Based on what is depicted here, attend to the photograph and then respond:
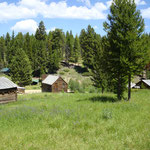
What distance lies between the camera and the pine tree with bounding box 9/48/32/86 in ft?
189

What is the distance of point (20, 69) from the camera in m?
57.4

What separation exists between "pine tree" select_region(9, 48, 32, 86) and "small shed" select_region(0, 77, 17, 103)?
30.8 meters

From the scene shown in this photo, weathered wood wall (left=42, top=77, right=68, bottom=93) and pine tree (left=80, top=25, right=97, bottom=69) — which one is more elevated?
pine tree (left=80, top=25, right=97, bottom=69)

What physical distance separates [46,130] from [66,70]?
7043 cm

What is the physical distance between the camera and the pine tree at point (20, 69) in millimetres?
57500

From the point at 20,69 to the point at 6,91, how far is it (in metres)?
32.1

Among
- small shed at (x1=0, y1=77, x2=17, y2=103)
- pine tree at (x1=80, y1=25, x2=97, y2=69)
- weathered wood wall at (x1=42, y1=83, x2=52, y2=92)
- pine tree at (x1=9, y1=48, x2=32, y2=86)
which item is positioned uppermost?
pine tree at (x1=80, y1=25, x2=97, y2=69)

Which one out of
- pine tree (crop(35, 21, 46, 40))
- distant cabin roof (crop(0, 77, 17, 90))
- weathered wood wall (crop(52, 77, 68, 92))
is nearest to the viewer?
distant cabin roof (crop(0, 77, 17, 90))

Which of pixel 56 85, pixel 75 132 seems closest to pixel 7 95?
pixel 75 132

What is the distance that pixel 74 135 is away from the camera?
7039mm

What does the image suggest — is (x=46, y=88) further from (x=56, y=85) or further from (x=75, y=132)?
(x=75, y=132)

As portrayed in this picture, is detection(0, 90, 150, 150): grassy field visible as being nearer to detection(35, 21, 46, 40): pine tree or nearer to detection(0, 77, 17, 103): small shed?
detection(0, 77, 17, 103): small shed

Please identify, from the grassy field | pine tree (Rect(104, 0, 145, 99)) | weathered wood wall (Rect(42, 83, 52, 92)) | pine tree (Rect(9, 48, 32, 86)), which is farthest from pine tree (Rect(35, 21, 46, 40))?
the grassy field

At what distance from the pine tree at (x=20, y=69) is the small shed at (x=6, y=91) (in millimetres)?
30787
